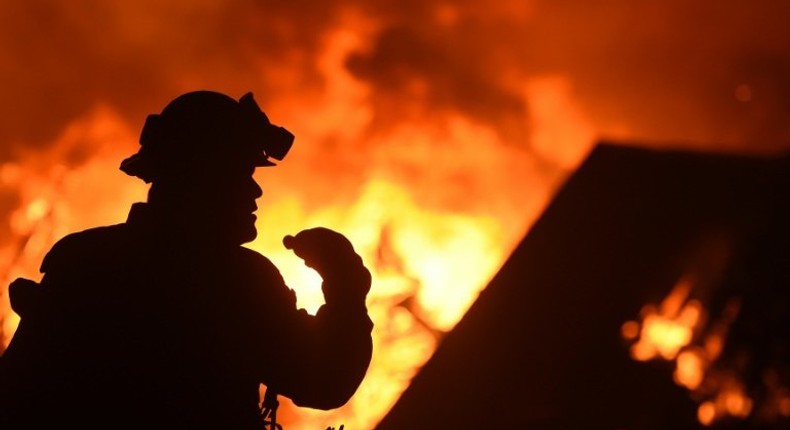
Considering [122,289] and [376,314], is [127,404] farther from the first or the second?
[376,314]

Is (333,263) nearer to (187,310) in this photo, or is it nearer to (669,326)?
(187,310)

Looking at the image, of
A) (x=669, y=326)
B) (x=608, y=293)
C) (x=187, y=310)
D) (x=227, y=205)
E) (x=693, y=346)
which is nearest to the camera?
(x=187, y=310)

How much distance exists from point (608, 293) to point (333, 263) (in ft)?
32.2

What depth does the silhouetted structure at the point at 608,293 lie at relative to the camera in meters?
10.9

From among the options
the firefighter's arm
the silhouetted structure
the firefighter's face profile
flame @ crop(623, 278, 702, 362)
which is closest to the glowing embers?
flame @ crop(623, 278, 702, 362)

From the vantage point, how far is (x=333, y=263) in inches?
114

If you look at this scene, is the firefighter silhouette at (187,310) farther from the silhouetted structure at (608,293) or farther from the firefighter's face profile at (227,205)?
the silhouetted structure at (608,293)

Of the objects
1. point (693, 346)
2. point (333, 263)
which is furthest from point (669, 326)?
point (333, 263)

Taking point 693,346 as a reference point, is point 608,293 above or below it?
above

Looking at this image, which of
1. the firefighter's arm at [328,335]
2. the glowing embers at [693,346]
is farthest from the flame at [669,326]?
the firefighter's arm at [328,335]

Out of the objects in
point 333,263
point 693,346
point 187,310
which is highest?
point 693,346

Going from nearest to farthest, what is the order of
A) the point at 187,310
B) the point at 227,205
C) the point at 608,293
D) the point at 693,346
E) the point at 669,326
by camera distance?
the point at 187,310
the point at 227,205
the point at 693,346
the point at 669,326
the point at 608,293

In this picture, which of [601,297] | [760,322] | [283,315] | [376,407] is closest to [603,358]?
[601,297]

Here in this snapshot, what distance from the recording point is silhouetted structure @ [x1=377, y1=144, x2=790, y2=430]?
10938mm
